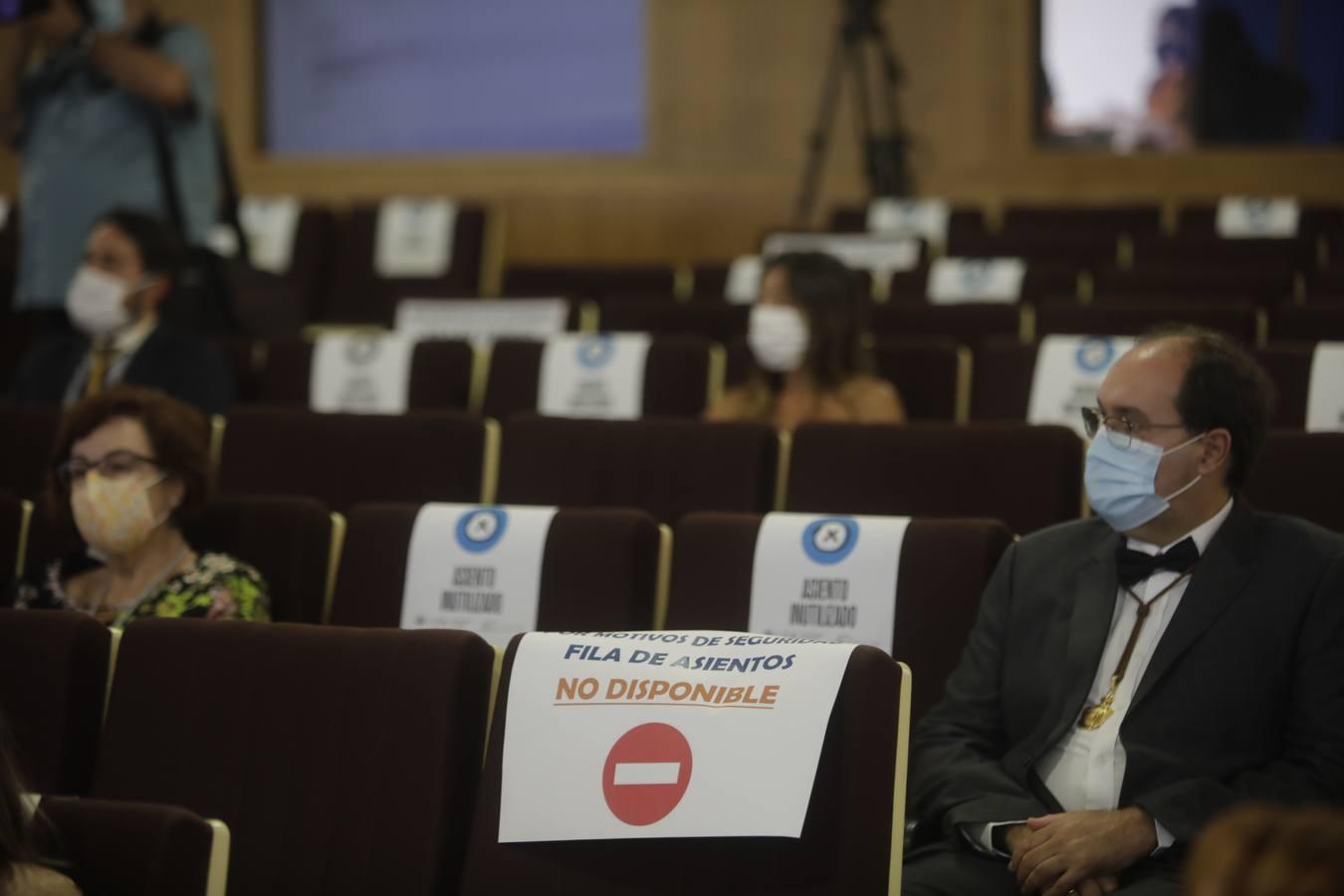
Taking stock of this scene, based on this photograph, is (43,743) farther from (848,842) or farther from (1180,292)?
(1180,292)

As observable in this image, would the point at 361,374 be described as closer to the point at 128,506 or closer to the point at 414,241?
the point at 128,506

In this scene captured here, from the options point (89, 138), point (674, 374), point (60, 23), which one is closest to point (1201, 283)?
point (674, 374)

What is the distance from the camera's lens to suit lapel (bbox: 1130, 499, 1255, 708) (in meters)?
2.31

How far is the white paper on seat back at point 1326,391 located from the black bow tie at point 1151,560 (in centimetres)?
126

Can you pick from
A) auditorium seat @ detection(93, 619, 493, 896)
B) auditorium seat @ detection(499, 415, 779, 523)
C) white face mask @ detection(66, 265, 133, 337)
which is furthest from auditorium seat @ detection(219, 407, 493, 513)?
auditorium seat @ detection(93, 619, 493, 896)

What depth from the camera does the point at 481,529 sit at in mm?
2951

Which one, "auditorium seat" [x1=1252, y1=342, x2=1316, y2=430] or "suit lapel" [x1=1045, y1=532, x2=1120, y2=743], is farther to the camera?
"auditorium seat" [x1=1252, y1=342, x2=1316, y2=430]

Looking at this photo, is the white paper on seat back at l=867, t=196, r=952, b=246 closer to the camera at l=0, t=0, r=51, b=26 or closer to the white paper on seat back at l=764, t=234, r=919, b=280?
the white paper on seat back at l=764, t=234, r=919, b=280

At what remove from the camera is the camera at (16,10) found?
4.78 meters

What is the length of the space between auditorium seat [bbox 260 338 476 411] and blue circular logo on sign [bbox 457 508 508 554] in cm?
141

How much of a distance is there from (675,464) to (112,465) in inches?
40.2

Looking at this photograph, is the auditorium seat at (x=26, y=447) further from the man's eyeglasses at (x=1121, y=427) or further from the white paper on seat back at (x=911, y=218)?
the white paper on seat back at (x=911, y=218)

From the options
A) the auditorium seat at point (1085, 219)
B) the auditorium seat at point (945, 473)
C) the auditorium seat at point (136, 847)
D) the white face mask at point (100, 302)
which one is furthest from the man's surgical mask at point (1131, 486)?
the auditorium seat at point (1085, 219)

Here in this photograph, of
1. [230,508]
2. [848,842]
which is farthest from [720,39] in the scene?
[848,842]
